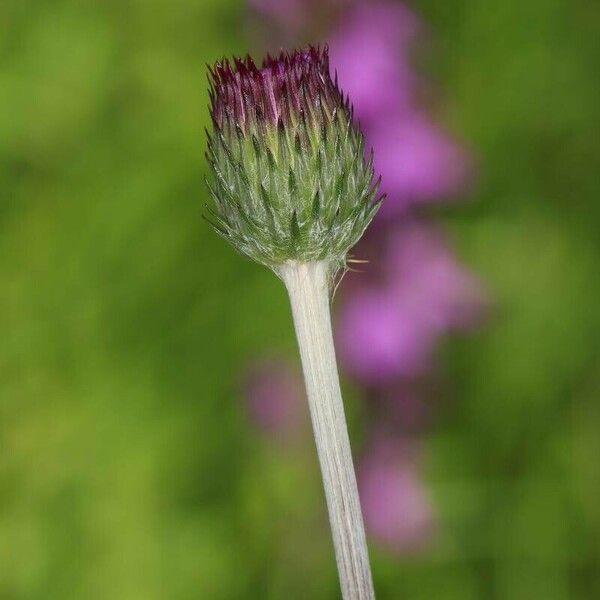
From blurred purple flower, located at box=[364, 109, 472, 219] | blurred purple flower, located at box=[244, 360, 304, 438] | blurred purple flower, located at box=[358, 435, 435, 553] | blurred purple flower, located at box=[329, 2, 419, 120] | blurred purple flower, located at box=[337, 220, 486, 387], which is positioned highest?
blurred purple flower, located at box=[329, 2, 419, 120]

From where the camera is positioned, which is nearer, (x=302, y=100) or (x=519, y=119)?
(x=302, y=100)

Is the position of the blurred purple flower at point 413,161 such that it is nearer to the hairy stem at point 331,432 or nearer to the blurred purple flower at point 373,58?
the blurred purple flower at point 373,58

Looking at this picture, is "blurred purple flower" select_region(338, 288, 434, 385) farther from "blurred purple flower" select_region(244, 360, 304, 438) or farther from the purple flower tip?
the purple flower tip

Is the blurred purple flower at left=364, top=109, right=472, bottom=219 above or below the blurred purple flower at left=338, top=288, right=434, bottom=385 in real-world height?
above

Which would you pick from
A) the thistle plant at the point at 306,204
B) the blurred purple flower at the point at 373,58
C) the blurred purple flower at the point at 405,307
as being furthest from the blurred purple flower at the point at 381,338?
the thistle plant at the point at 306,204

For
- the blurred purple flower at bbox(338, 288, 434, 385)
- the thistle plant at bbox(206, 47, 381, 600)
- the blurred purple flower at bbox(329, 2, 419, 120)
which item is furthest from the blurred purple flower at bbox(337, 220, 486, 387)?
the thistle plant at bbox(206, 47, 381, 600)

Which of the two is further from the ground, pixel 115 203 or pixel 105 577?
pixel 115 203

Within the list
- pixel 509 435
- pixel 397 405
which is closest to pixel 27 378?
pixel 397 405

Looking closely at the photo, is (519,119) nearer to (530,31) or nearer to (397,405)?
(530,31)
